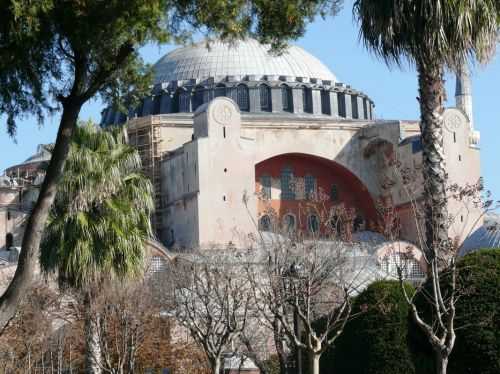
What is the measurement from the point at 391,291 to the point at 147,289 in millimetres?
9840

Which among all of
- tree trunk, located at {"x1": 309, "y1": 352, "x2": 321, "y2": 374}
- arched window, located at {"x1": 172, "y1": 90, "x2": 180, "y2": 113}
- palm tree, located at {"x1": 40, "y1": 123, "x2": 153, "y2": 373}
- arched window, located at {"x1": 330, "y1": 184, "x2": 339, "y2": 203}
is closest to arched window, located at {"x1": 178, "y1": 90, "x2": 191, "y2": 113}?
arched window, located at {"x1": 172, "y1": 90, "x2": 180, "y2": 113}

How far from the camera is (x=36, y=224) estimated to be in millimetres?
15562

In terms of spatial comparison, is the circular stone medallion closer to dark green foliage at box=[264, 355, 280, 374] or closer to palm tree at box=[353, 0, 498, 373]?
dark green foliage at box=[264, 355, 280, 374]

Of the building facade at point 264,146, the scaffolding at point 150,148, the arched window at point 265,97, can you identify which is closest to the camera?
the building facade at point 264,146

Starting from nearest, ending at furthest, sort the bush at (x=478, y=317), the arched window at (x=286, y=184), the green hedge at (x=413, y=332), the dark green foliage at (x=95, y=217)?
the bush at (x=478, y=317)
the green hedge at (x=413, y=332)
the dark green foliage at (x=95, y=217)
the arched window at (x=286, y=184)

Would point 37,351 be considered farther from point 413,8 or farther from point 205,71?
point 205,71

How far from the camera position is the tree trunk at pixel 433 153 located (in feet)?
65.9

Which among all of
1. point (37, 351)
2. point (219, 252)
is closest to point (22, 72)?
point (37, 351)

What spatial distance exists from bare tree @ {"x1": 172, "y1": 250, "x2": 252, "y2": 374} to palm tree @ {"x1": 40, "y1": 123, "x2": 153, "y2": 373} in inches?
95.6

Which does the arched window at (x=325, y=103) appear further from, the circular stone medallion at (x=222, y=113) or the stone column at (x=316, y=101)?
the circular stone medallion at (x=222, y=113)

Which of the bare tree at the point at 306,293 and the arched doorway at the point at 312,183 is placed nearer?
the bare tree at the point at 306,293

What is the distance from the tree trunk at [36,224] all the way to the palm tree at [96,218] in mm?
10612

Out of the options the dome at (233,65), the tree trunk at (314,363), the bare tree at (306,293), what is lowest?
the tree trunk at (314,363)

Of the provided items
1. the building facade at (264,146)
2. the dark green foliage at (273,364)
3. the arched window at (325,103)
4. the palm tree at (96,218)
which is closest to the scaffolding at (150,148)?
the building facade at (264,146)
